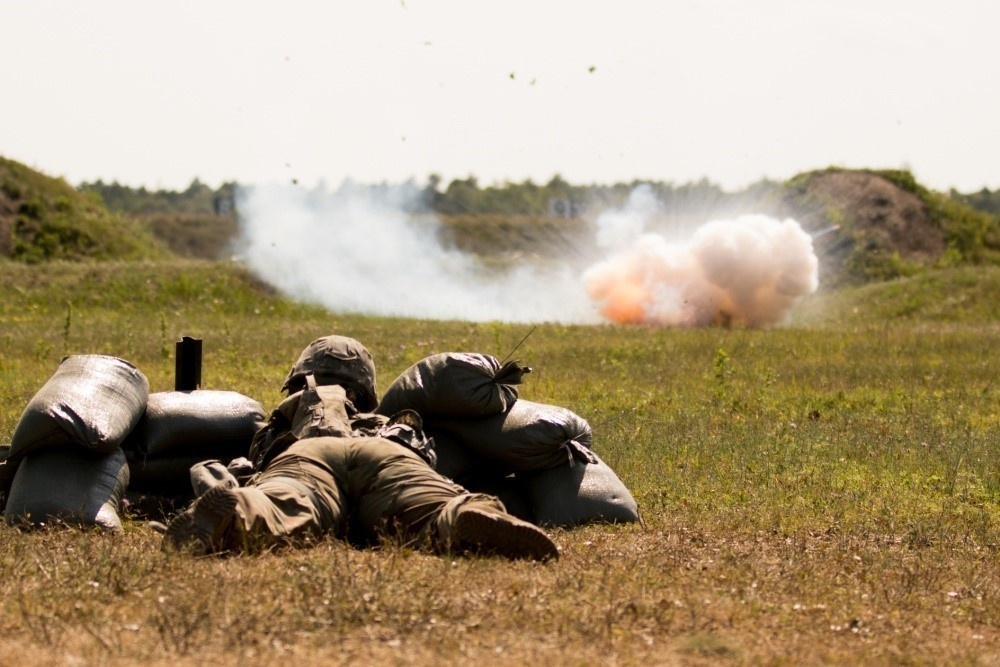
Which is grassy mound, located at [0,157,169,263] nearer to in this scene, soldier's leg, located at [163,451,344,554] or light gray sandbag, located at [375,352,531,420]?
light gray sandbag, located at [375,352,531,420]

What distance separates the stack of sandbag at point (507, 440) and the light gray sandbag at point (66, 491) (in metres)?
1.58

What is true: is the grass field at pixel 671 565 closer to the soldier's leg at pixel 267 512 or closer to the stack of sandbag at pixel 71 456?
the soldier's leg at pixel 267 512

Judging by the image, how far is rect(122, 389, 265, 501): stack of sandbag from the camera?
8.67m

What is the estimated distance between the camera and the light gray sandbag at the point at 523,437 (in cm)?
830

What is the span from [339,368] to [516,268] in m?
26.4

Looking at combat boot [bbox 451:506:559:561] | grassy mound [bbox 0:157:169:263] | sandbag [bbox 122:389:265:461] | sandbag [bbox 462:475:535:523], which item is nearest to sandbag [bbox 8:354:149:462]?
sandbag [bbox 122:389:265:461]

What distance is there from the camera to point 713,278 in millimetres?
27047

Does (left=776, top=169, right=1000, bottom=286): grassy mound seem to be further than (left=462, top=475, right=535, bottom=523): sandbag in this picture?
Yes

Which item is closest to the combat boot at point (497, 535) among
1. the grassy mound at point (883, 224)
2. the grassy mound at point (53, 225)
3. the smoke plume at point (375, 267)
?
the smoke plume at point (375, 267)

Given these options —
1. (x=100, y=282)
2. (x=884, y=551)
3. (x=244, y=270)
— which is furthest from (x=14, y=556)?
(x=244, y=270)

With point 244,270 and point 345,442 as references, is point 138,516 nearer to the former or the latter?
point 345,442

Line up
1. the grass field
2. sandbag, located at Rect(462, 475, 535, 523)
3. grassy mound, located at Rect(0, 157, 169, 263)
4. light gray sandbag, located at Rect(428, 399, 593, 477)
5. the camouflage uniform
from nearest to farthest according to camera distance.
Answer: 1. the grass field
2. the camouflage uniform
3. light gray sandbag, located at Rect(428, 399, 593, 477)
4. sandbag, located at Rect(462, 475, 535, 523)
5. grassy mound, located at Rect(0, 157, 169, 263)

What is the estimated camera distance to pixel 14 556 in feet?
21.9

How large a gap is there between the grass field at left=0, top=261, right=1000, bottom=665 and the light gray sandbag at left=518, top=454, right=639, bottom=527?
0.20 metres
